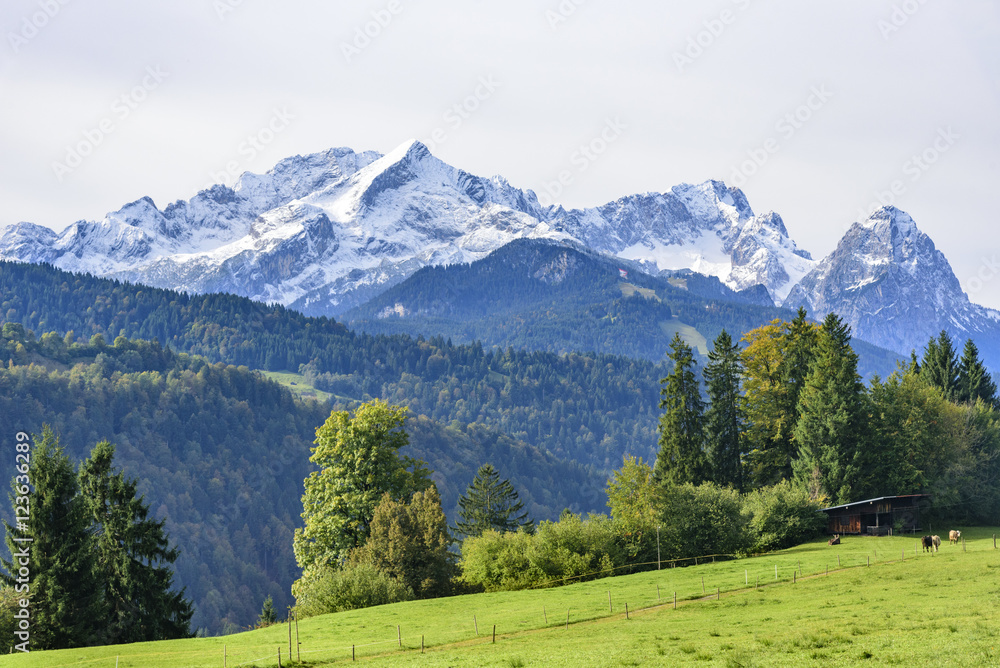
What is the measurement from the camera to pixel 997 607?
154ft

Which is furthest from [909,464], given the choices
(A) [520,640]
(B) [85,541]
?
(B) [85,541]

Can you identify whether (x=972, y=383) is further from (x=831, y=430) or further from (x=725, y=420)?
(x=725, y=420)

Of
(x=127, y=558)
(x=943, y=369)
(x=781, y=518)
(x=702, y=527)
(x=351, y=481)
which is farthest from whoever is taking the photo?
(x=943, y=369)

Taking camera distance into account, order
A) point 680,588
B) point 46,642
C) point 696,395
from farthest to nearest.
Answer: point 696,395, point 680,588, point 46,642

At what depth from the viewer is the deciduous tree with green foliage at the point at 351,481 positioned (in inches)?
3253

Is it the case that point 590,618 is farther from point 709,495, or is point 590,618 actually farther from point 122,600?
point 122,600

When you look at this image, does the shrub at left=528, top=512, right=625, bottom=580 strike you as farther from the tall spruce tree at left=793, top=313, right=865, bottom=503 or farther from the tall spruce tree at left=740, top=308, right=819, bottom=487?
the tall spruce tree at left=740, top=308, right=819, bottom=487

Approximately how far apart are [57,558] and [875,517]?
230 ft

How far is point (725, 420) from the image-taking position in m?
104

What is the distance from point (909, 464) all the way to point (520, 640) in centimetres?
6053

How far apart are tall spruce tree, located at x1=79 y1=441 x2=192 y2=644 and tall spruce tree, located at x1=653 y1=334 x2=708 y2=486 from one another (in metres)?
48.4

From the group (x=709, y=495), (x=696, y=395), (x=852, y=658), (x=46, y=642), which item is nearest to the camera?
(x=852, y=658)

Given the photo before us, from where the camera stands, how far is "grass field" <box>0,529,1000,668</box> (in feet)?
134

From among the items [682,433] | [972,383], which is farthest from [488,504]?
[972,383]
